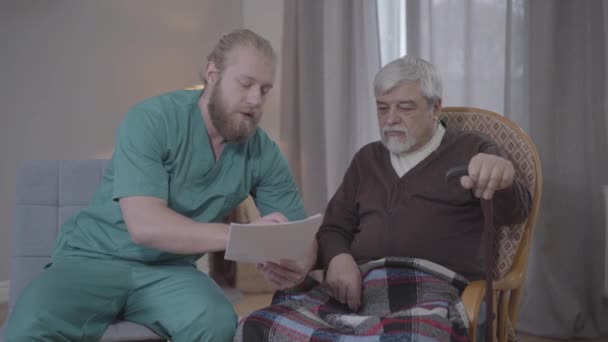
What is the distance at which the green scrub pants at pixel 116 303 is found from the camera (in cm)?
137

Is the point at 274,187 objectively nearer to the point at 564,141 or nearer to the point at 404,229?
the point at 404,229

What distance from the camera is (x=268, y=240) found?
133 centimetres

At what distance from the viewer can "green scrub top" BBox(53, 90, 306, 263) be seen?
1.55 m

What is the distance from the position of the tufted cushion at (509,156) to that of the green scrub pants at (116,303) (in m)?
Result: 0.77

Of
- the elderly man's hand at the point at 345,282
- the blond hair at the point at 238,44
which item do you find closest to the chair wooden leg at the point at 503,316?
the elderly man's hand at the point at 345,282

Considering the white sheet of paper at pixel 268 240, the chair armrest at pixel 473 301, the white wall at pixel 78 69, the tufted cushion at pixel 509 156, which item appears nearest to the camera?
the white sheet of paper at pixel 268 240

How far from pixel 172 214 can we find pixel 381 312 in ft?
1.78

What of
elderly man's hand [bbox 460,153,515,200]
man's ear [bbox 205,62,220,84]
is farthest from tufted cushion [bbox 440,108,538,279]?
man's ear [bbox 205,62,220,84]

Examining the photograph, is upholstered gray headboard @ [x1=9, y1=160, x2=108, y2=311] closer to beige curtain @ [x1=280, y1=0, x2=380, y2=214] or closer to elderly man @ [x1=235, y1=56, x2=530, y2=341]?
elderly man @ [x1=235, y1=56, x2=530, y2=341]

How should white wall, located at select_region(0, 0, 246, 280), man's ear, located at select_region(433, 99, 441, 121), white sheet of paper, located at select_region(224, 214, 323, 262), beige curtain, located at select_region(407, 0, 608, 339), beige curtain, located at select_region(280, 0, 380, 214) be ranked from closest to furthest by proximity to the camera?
white sheet of paper, located at select_region(224, 214, 323, 262) < man's ear, located at select_region(433, 99, 441, 121) < beige curtain, located at select_region(407, 0, 608, 339) < beige curtain, located at select_region(280, 0, 380, 214) < white wall, located at select_region(0, 0, 246, 280)

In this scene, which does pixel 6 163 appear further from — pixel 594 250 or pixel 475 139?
pixel 594 250

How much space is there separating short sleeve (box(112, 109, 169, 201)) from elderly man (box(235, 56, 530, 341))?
0.39 m

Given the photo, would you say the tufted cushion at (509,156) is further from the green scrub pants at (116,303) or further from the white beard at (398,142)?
the green scrub pants at (116,303)

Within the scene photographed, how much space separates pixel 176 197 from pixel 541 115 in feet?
5.34
